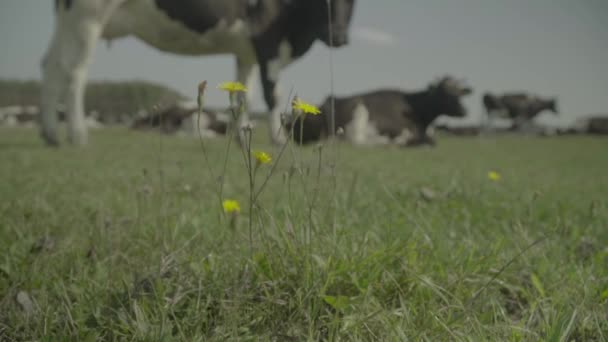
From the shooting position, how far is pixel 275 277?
3.49 ft

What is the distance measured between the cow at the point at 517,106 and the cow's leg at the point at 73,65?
28346 mm

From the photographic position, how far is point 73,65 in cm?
621

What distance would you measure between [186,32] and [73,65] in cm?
173

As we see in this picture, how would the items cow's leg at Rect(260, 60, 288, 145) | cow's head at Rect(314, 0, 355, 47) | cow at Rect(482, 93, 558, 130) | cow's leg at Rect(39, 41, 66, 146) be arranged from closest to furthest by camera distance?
cow's leg at Rect(39, 41, 66, 146), cow's head at Rect(314, 0, 355, 47), cow's leg at Rect(260, 60, 288, 145), cow at Rect(482, 93, 558, 130)

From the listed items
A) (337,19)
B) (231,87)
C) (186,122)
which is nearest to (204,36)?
(337,19)

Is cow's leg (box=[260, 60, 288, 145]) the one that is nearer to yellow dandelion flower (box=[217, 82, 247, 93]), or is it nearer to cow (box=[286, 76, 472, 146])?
cow (box=[286, 76, 472, 146])

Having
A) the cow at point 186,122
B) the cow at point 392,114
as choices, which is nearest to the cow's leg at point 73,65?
the cow at point 392,114

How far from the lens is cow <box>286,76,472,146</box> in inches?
421

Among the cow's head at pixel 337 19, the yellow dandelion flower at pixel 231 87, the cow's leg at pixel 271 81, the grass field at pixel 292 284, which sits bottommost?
the grass field at pixel 292 284

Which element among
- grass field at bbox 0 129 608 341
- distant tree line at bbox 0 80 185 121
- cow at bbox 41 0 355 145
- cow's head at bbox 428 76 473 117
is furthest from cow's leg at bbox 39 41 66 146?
distant tree line at bbox 0 80 185 121

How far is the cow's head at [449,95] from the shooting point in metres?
12.5

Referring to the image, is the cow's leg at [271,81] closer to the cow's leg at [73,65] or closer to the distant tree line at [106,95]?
the cow's leg at [73,65]

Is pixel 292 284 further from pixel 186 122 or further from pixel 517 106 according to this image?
pixel 517 106

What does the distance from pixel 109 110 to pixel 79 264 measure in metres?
31.9
